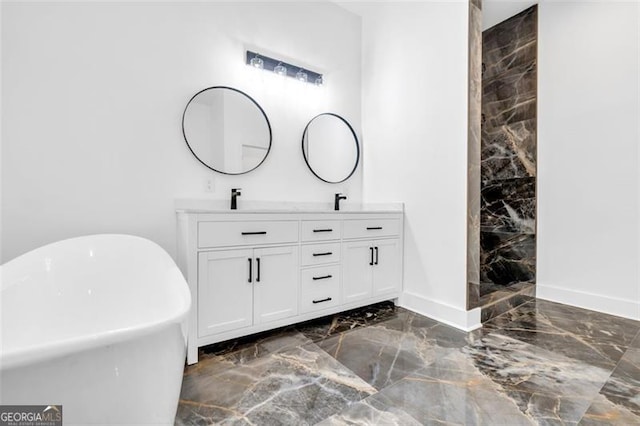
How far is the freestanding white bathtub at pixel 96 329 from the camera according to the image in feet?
1.81

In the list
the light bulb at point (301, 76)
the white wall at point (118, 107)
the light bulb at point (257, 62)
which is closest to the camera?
the white wall at point (118, 107)

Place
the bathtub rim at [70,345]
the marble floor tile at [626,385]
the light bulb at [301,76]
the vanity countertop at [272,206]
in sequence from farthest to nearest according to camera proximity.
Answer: the light bulb at [301,76] → the vanity countertop at [272,206] → the marble floor tile at [626,385] → the bathtub rim at [70,345]

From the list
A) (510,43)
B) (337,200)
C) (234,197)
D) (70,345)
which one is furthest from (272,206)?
(510,43)

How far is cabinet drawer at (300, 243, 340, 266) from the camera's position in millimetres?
2039

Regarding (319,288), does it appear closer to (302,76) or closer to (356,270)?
(356,270)

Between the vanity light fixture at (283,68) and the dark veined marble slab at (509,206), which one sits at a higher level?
the vanity light fixture at (283,68)

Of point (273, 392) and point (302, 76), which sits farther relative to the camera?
point (302, 76)

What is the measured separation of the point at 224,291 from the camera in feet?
5.66

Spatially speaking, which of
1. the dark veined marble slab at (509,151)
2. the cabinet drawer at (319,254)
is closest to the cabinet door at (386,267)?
the cabinet drawer at (319,254)

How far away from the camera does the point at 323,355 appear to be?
168 cm

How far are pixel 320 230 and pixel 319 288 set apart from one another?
0.42 metres

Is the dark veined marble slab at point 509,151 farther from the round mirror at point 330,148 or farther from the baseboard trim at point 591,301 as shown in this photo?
the round mirror at point 330,148

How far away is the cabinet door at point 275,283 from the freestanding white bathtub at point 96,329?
587 mm

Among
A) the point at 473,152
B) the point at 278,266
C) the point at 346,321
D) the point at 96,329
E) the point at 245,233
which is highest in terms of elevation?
the point at 473,152
